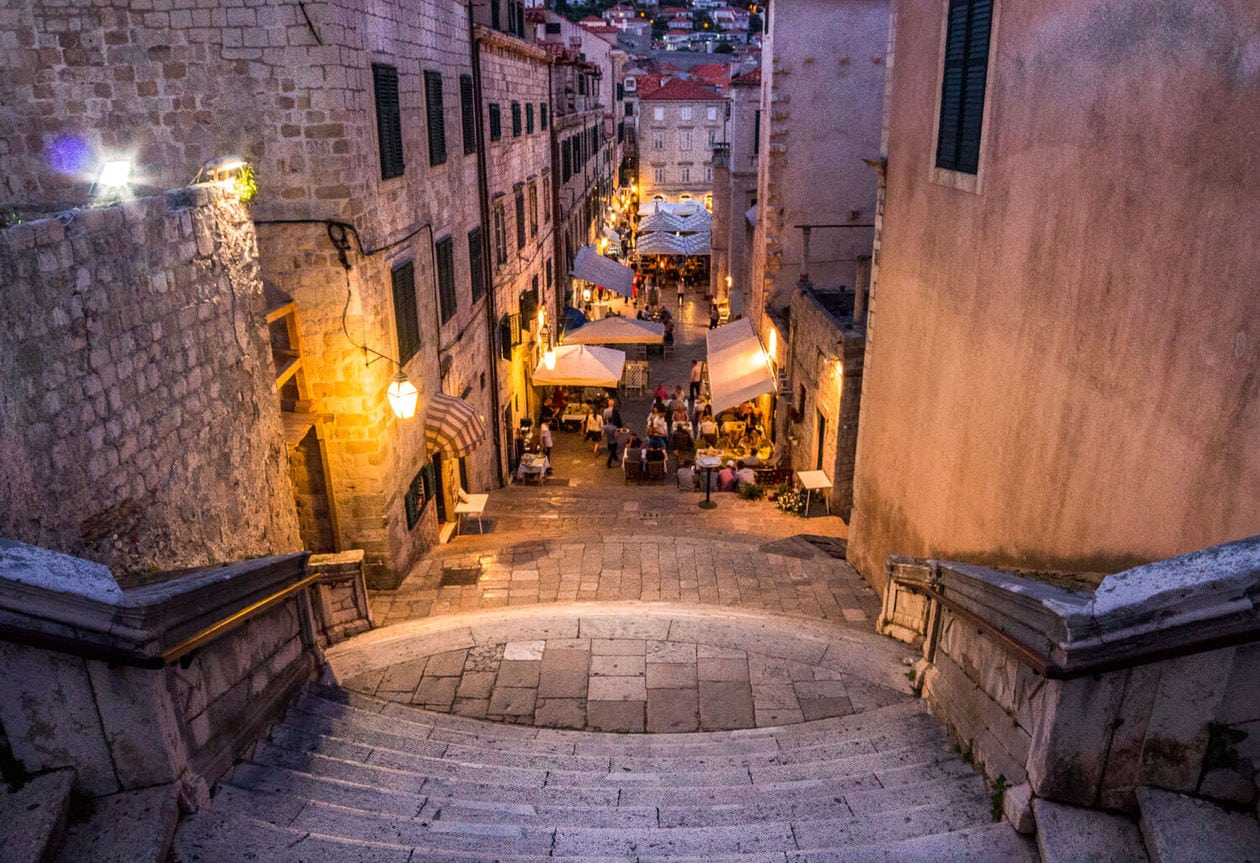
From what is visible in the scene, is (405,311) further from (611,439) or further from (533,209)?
(533,209)

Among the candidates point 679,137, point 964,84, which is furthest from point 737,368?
point 679,137

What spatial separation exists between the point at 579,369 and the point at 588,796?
14.7 metres

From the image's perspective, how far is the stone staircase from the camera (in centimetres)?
378

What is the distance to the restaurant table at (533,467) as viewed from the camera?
17.9m

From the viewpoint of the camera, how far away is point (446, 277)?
44.3ft

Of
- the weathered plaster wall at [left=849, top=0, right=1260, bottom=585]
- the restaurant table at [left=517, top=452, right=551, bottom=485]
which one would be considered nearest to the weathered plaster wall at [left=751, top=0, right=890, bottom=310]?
the restaurant table at [left=517, top=452, right=551, bottom=485]

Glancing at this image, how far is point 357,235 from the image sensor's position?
31.1 feet

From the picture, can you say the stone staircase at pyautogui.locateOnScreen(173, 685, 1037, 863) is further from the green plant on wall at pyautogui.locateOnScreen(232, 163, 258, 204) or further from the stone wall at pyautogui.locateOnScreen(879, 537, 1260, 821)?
the green plant on wall at pyautogui.locateOnScreen(232, 163, 258, 204)

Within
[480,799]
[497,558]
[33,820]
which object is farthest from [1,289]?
[497,558]

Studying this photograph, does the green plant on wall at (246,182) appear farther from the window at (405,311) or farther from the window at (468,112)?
the window at (468,112)

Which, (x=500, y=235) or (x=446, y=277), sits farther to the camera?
(x=500, y=235)

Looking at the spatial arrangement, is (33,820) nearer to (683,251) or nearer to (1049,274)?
(1049,274)

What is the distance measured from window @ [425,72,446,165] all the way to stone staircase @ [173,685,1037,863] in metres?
9.18

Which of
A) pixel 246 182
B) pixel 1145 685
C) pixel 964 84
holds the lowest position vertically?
pixel 1145 685
